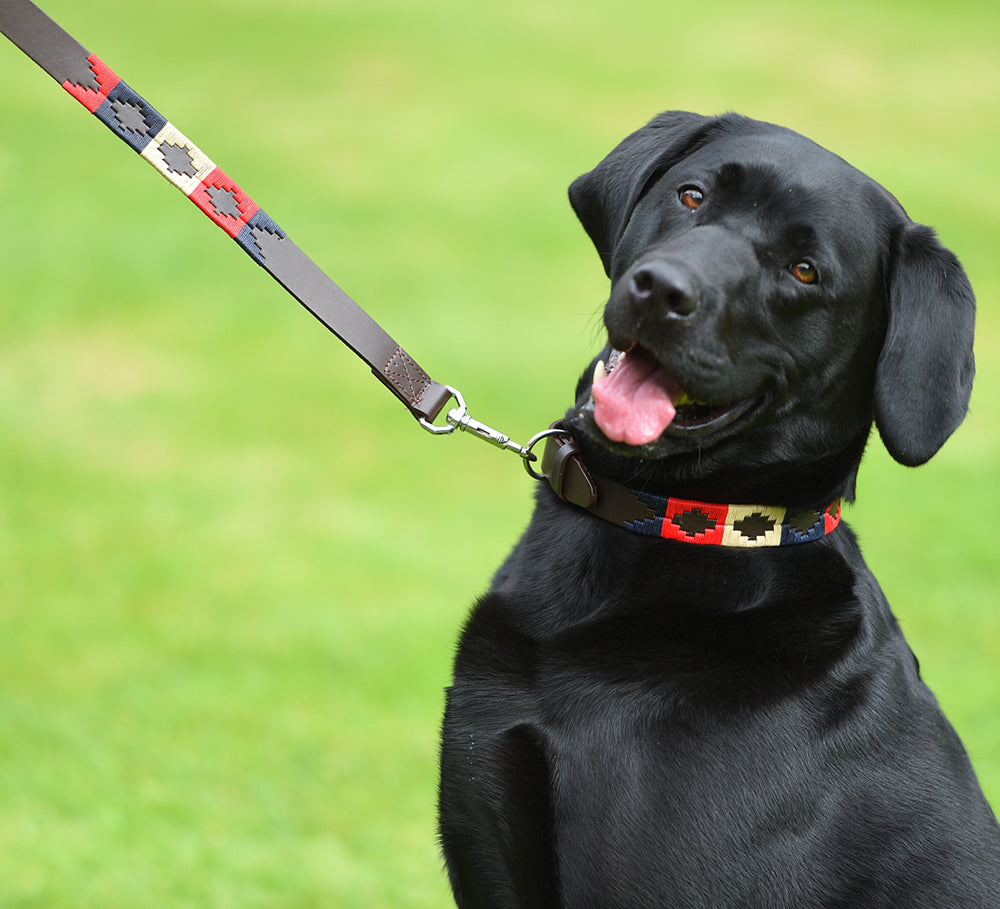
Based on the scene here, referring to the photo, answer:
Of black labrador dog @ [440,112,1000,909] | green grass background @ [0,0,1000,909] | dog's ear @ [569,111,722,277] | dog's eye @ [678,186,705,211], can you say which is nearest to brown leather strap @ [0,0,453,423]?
black labrador dog @ [440,112,1000,909]

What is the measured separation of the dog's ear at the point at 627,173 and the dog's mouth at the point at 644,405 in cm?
34

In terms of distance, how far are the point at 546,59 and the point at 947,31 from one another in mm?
6778

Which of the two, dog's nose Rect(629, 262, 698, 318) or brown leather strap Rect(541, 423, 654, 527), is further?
brown leather strap Rect(541, 423, 654, 527)

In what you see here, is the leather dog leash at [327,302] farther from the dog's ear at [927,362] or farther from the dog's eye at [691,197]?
the dog's eye at [691,197]

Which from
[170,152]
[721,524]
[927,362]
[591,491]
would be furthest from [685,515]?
[170,152]

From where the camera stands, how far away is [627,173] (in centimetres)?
284

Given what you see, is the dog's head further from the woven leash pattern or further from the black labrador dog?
the woven leash pattern

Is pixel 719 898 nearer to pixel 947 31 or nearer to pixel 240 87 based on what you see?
pixel 240 87

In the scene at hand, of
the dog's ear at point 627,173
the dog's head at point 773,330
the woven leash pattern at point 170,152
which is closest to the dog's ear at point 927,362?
the dog's head at point 773,330

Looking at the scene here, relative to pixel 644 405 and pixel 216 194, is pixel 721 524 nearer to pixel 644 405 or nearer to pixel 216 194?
pixel 644 405

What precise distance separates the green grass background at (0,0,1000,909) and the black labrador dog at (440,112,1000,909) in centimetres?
181

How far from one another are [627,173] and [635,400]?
1.92ft

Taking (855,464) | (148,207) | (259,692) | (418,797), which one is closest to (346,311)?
(855,464)

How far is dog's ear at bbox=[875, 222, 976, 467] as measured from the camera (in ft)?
8.20
